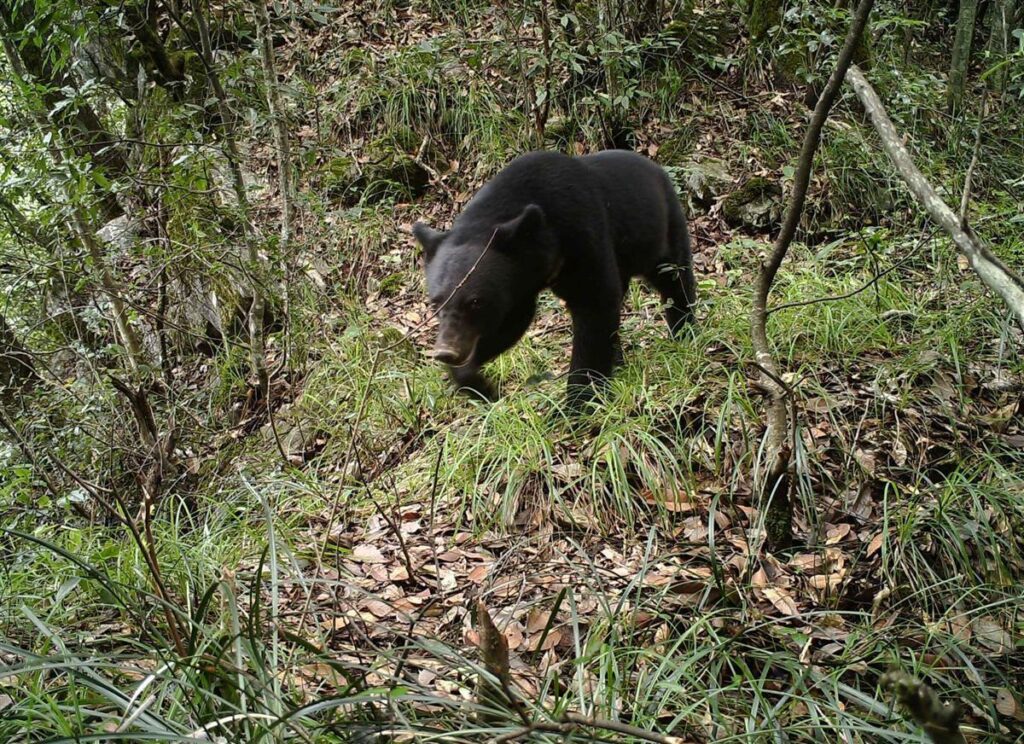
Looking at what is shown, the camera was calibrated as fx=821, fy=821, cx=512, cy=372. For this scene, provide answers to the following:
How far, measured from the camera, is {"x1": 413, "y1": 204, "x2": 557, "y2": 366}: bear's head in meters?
4.37

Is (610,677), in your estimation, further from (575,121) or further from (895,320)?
(575,121)

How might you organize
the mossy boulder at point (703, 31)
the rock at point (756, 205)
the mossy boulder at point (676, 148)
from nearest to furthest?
the rock at point (756, 205)
the mossy boulder at point (676, 148)
the mossy boulder at point (703, 31)

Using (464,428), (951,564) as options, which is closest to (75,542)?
(464,428)

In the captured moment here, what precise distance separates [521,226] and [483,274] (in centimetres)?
33

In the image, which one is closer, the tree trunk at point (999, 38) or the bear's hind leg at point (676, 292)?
the bear's hind leg at point (676, 292)

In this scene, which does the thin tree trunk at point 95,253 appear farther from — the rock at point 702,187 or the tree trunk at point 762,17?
the tree trunk at point 762,17

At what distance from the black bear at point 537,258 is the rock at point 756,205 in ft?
7.23

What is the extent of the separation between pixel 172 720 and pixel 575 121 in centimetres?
683

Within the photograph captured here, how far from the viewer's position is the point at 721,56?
8234 millimetres

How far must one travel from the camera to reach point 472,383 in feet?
16.5

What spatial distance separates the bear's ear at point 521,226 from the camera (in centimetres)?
433

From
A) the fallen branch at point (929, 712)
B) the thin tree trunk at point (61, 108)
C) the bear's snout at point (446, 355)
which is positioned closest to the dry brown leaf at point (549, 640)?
the bear's snout at point (446, 355)

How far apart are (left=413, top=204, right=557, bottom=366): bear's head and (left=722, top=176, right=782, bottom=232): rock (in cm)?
317

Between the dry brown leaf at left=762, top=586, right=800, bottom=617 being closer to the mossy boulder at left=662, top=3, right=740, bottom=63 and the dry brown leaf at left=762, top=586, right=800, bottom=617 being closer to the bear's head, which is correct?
the bear's head
